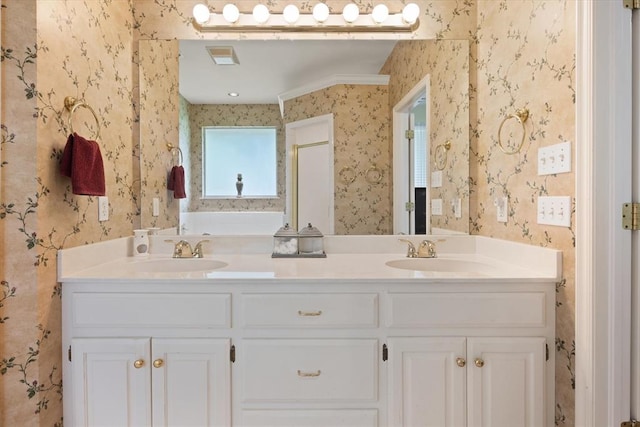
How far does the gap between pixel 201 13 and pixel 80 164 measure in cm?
108

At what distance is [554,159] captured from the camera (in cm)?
136

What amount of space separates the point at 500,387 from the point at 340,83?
1.65m

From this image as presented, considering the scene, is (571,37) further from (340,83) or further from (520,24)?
(340,83)

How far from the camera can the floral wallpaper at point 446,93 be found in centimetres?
195

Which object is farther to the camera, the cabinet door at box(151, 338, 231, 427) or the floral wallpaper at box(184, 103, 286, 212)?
the floral wallpaper at box(184, 103, 286, 212)

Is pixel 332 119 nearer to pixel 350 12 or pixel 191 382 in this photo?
pixel 350 12

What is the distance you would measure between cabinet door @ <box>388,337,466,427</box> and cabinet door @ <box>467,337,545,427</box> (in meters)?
0.05

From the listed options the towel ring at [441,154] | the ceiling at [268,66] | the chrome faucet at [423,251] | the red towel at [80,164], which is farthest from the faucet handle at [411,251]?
the red towel at [80,164]

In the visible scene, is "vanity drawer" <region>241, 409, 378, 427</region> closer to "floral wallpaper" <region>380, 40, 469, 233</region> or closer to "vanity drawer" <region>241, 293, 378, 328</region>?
"vanity drawer" <region>241, 293, 378, 328</region>

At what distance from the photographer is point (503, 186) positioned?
5.63 ft

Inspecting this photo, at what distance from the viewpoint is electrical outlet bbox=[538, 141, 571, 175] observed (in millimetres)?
1301

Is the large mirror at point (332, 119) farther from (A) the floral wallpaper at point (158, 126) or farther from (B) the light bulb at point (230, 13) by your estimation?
(B) the light bulb at point (230, 13)

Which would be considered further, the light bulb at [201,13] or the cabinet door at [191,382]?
the light bulb at [201,13]

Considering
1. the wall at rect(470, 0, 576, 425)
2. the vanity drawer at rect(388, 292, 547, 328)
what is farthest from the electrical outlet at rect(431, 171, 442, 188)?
the vanity drawer at rect(388, 292, 547, 328)
